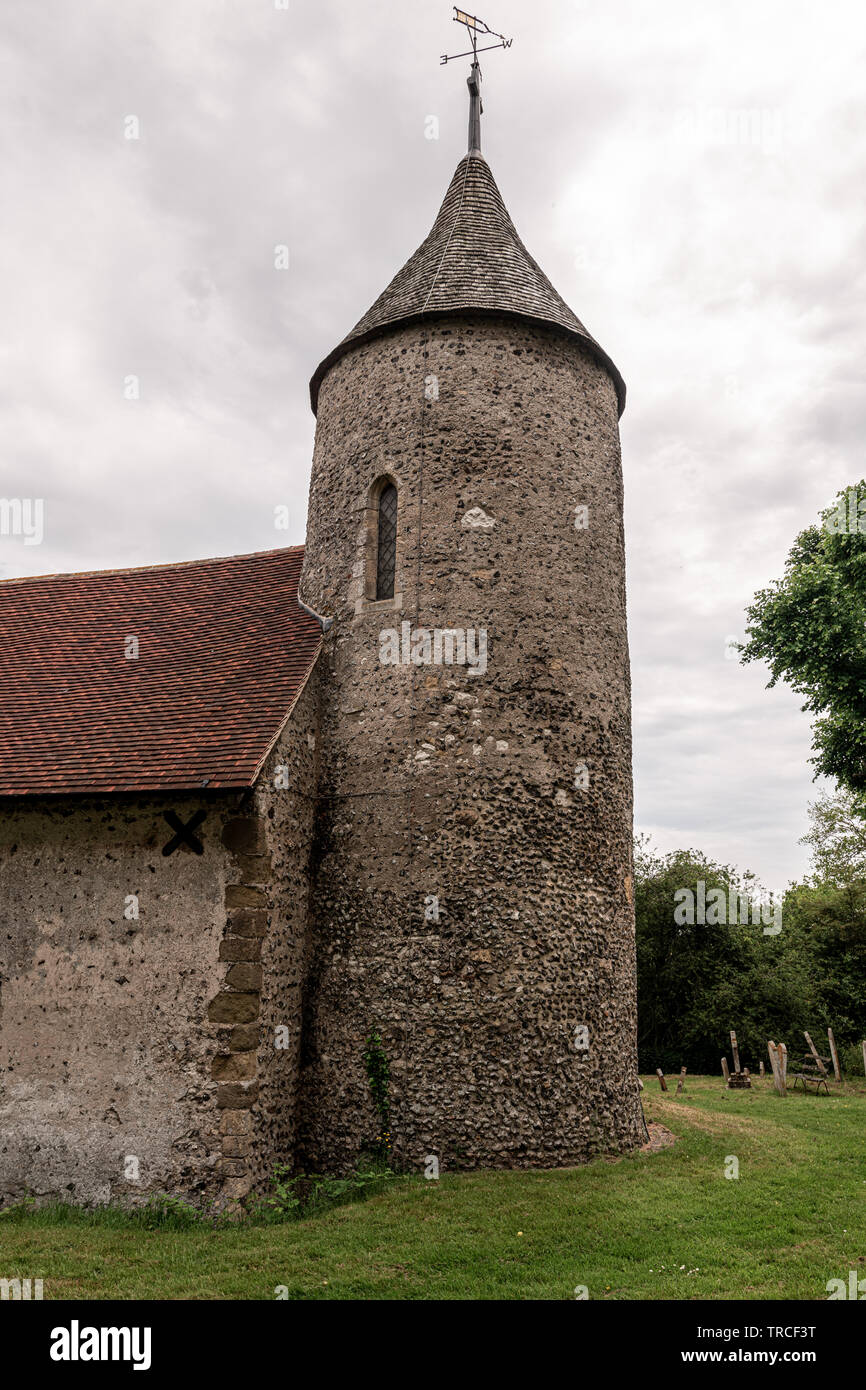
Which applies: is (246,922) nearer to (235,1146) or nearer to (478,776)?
(235,1146)

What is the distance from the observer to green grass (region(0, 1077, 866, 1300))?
21.1 ft

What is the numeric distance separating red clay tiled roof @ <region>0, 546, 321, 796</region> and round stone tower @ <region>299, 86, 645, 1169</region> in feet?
3.34

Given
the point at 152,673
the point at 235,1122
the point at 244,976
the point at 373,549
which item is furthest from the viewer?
the point at 152,673

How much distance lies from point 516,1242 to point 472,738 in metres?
5.05

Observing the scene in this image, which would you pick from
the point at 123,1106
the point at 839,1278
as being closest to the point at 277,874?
the point at 123,1106

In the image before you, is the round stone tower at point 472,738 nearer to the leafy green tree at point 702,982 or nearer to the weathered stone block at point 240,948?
the weathered stone block at point 240,948

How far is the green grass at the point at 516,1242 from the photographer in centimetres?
643

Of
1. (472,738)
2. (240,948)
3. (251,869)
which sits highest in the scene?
(472,738)

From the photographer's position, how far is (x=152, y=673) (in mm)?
11812

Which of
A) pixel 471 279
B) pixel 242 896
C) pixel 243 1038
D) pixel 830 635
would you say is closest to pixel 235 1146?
pixel 243 1038

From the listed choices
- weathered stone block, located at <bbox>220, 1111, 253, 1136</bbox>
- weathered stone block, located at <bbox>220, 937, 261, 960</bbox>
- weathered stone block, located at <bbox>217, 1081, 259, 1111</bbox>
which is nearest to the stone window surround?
weathered stone block, located at <bbox>220, 937, 261, 960</bbox>

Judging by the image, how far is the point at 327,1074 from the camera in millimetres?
9789

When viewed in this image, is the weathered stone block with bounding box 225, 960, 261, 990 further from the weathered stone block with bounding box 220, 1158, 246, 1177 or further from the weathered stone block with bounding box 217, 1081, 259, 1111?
the weathered stone block with bounding box 220, 1158, 246, 1177
